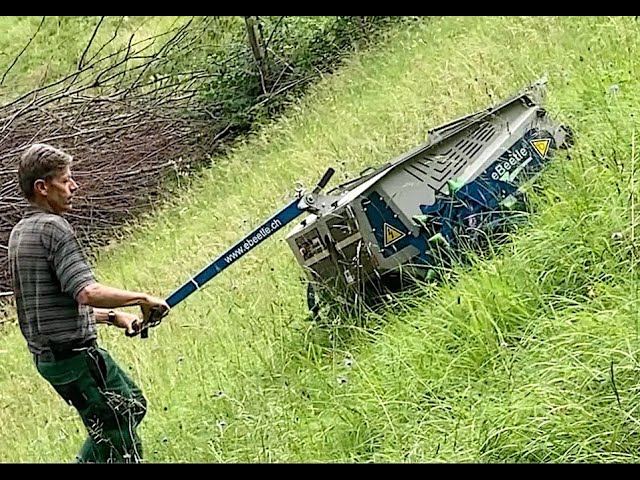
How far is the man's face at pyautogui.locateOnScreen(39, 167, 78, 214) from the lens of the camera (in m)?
3.52

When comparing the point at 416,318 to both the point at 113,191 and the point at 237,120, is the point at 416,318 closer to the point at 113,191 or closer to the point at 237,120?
the point at 113,191

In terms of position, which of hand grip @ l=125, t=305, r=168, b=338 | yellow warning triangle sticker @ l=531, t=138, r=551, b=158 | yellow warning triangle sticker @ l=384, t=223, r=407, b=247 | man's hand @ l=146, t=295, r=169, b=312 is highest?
man's hand @ l=146, t=295, r=169, b=312

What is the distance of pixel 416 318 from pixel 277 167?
16.0 feet

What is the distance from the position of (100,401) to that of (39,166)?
3.28 ft

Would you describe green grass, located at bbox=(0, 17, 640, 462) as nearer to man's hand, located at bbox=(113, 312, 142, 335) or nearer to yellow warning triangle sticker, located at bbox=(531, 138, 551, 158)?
yellow warning triangle sticker, located at bbox=(531, 138, 551, 158)

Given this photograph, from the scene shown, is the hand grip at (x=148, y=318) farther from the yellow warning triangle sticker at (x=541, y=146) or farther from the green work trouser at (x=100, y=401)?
the yellow warning triangle sticker at (x=541, y=146)

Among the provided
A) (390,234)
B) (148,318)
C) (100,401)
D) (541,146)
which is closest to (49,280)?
(148,318)

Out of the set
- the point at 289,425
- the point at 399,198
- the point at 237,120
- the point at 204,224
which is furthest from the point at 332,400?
the point at 237,120

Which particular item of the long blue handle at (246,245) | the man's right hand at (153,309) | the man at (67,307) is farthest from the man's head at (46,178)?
the long blue handle at (246,245)

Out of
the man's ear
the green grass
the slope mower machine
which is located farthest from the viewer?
the slope mower machine

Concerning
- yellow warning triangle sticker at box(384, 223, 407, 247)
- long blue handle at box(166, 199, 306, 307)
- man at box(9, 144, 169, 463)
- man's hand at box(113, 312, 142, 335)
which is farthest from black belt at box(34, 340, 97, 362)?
yellow warning triangle sticker at box(384, 223, 407, 247)

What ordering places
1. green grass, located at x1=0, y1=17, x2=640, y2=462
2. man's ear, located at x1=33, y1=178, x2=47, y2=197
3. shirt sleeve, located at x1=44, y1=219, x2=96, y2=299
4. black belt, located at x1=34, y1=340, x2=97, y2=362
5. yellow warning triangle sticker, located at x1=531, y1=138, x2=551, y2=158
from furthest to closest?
yellow warning triangle sticker, located at x1=531, y1=138, x2=551, y2=158, black belt, located at x1=34, y1=340, x2=97, y2=362, man's ear, located at x1=33, y1=178, x2=47, y2=197, shirt sleeve, located at x1=44, y1=219, x2=96, y2=299, green grass, located at x1=0, y1=17, x2=640, y2=462

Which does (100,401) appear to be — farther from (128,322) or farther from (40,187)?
(40,187)

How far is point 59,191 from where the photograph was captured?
11.6 ft
